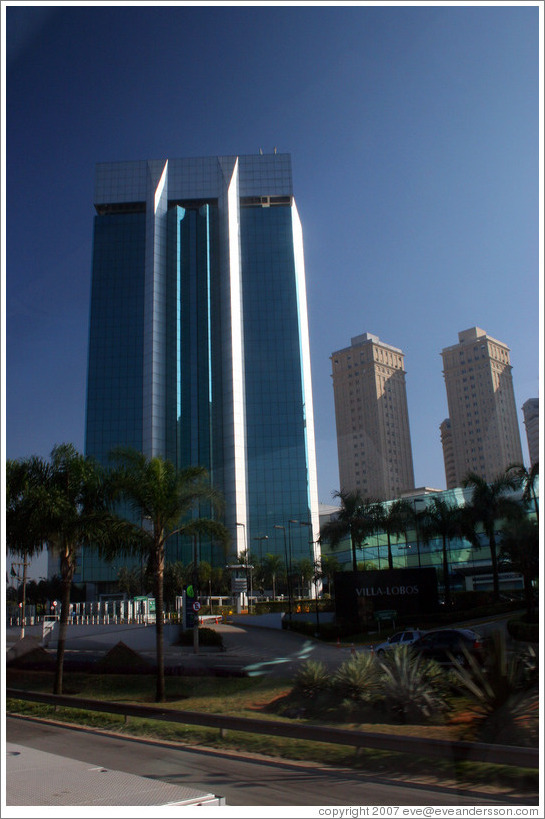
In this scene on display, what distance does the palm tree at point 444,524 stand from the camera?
8.58 m

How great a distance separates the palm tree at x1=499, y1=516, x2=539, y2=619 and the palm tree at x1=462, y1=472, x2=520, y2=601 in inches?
8.9

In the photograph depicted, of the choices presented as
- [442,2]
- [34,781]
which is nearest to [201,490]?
[34,781]

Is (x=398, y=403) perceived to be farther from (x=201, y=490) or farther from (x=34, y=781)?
(x=34, y=781)

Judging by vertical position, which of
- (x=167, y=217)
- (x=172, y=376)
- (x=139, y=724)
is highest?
(x=167, y=217)

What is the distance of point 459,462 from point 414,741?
147 inches

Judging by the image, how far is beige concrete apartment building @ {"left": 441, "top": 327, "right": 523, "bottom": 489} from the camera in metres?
7.13

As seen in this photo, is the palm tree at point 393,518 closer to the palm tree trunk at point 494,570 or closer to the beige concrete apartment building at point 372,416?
the beige concrete apartment building at point 372,416

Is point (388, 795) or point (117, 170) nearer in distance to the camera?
point (388, 795)

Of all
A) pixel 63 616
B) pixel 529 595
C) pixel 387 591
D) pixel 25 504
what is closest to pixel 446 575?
pixel 387 591

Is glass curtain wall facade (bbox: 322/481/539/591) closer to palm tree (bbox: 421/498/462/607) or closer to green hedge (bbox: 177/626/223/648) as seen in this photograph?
palm tree (bbox: 421/498/462/607)

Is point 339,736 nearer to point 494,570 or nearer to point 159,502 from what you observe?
point 494,570

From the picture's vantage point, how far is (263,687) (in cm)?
848

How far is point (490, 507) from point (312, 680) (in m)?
3.33

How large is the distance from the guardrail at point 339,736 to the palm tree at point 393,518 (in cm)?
357
